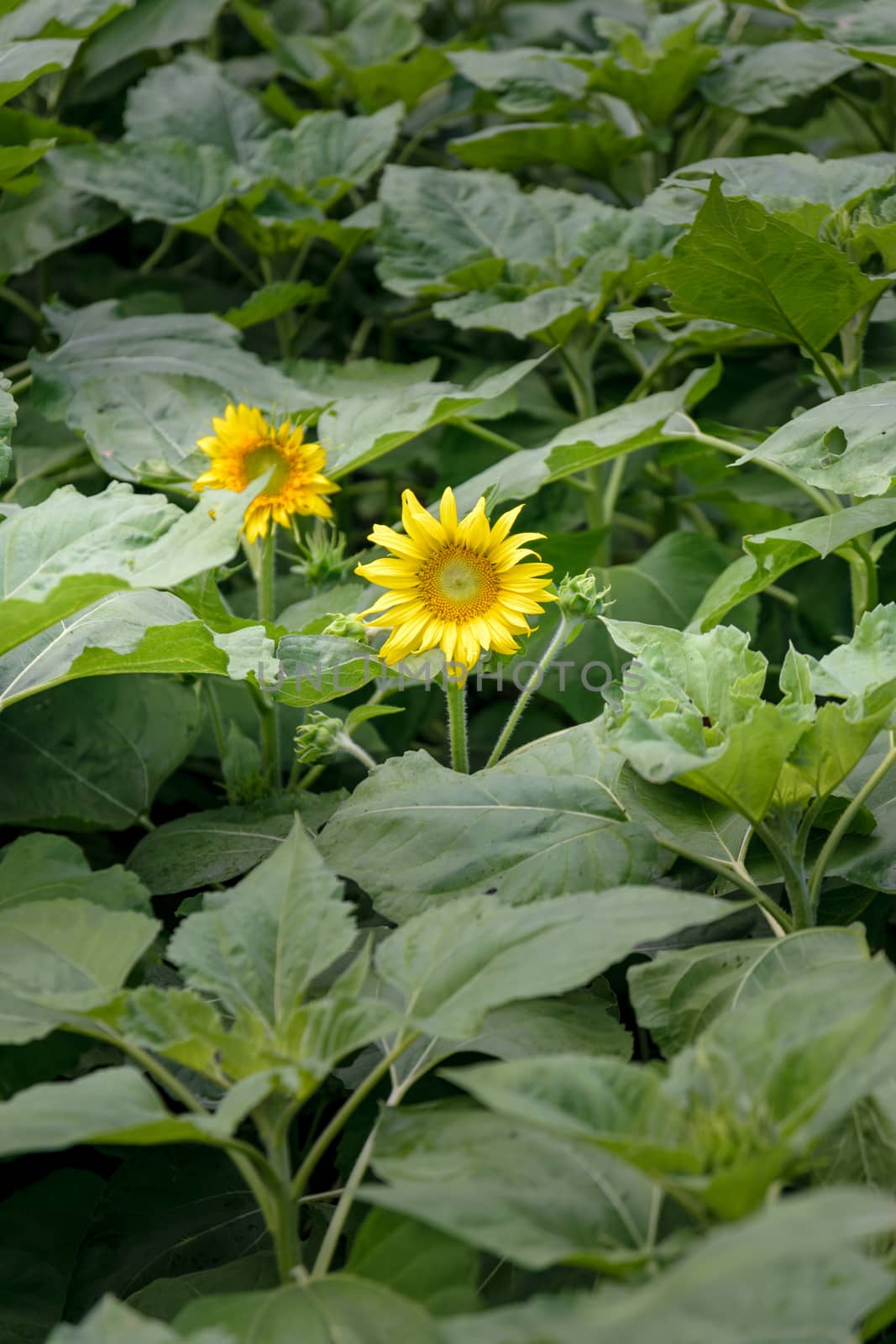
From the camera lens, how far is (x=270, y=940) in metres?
0.57

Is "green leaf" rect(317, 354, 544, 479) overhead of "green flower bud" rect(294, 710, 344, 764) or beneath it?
overhead

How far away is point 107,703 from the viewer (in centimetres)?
94

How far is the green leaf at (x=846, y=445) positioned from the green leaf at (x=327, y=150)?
0.65m

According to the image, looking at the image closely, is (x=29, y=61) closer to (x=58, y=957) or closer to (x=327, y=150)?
(x=327, y=150)

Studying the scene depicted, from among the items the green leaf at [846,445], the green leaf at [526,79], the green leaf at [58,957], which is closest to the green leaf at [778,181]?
the green leaf at [846,445]

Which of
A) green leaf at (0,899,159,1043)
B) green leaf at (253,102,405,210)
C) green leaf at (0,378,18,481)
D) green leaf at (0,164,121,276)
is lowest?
green leaf at (0,899,159,1043)

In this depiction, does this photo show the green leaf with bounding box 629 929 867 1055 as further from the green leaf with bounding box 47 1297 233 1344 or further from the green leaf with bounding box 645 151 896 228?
the green leaf with bounding box 645 151 896 228

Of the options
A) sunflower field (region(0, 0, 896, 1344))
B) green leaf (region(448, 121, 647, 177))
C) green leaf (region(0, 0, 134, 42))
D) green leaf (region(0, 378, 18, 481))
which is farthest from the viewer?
green leaf (region(448, 121, 647, 177))

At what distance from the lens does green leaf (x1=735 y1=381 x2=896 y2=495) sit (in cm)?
77

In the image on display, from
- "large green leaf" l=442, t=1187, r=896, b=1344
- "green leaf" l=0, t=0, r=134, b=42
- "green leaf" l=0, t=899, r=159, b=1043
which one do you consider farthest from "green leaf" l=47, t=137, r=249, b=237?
"large green leaf" l=442, t=1187, r=896, b=1344

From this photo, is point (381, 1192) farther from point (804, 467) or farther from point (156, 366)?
point (156, 366)

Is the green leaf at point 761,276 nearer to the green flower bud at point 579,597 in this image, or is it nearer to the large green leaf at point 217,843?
the green flower bud at point 579,597

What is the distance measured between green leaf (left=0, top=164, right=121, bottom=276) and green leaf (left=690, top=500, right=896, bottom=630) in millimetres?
763

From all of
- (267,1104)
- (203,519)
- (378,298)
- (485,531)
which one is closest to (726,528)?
(378,298)
